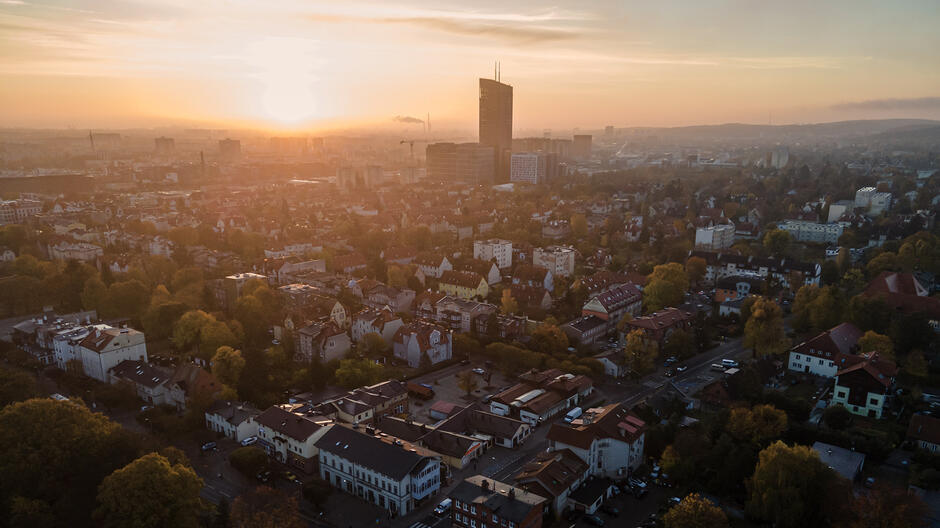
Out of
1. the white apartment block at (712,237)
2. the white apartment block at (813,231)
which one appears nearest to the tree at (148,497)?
the white apartment block at (712,237)

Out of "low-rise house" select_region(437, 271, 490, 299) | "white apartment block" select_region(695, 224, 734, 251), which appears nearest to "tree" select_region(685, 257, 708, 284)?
"white apartment block" select_region(695, 224, 734, 251)

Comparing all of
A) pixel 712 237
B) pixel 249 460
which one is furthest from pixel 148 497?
pixel 712 237

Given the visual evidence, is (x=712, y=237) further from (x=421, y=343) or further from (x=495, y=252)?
(x=421, y=343)

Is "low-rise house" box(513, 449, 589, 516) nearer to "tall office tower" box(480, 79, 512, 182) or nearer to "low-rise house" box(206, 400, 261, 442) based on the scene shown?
"low-rise house" box(206, 400, 261, 442)

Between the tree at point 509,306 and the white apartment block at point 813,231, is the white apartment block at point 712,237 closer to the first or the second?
the white apartment block at point 813,231

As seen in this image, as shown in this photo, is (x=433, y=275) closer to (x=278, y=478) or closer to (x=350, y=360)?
(x=350, y=360)

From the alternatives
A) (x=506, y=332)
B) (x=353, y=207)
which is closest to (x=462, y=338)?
(x=506, y=332)
